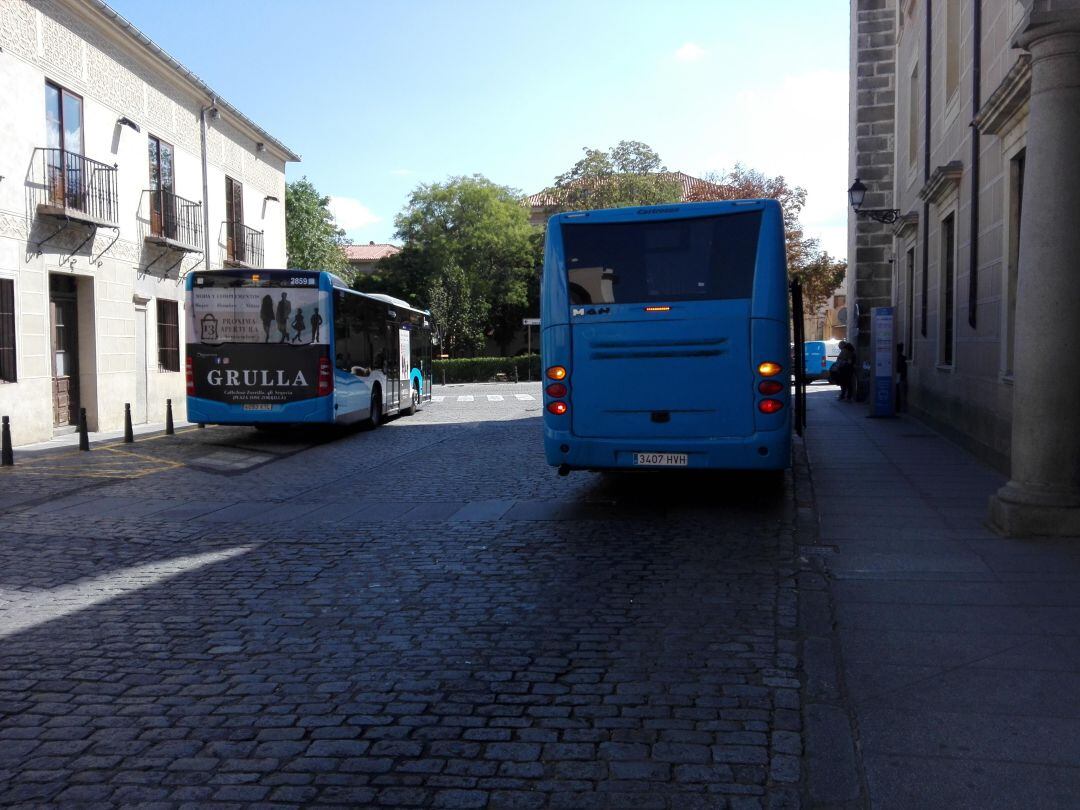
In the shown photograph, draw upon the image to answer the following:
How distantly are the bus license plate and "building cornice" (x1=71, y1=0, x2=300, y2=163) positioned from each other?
1487 cm

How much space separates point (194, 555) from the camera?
306 inches

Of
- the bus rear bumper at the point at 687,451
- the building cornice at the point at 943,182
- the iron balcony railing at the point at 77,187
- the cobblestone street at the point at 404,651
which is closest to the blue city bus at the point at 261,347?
the iron balcony railing at the point at 77,187

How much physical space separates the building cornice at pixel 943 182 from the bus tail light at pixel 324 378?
1005 centimetres

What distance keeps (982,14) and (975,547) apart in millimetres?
8969

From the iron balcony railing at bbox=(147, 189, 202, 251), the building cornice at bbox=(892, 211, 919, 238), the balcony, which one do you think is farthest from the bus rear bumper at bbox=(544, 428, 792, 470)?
the balcony

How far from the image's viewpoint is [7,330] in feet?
53.5

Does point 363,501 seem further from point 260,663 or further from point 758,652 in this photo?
point 758,652

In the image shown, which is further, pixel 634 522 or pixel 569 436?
pixel 569 436

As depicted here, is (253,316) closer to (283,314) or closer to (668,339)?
(283,314)

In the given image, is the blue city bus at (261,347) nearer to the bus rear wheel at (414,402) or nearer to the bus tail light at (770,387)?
the bus rear wheel at (414,402)

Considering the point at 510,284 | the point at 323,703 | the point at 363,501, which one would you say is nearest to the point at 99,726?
the point at 323,703

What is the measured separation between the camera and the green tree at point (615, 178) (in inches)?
2094

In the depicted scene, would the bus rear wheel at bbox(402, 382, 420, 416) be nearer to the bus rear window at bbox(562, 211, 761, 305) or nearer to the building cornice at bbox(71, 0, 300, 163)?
the building cornice at bbox(71, 0, 300, 163)

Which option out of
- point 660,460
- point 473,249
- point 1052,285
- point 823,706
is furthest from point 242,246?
point 473,249
